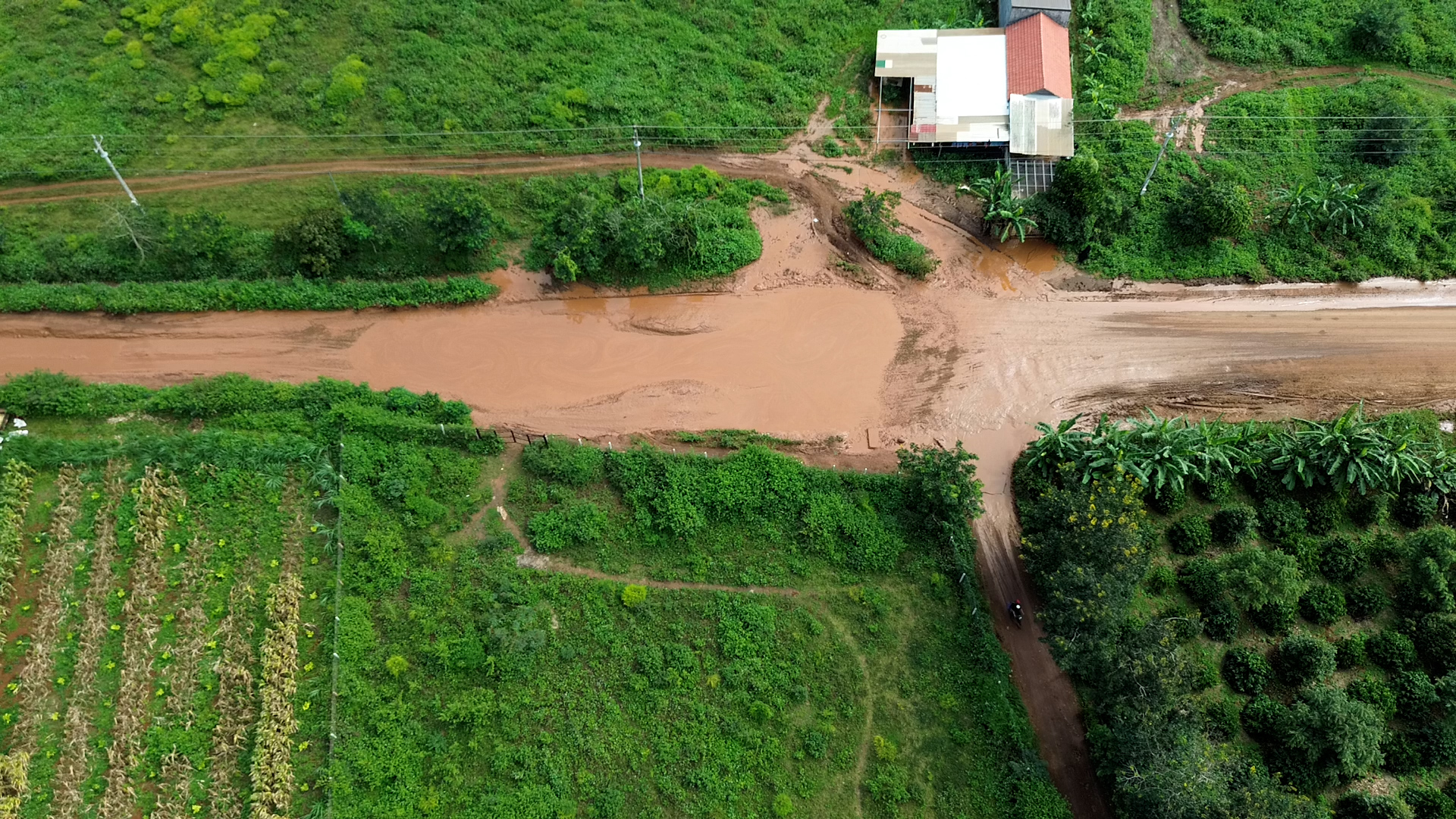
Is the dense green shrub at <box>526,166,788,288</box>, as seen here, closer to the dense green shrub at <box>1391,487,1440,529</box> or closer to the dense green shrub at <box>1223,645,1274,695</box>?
the dense green shrub at <box>1223,645,1274,695</box>

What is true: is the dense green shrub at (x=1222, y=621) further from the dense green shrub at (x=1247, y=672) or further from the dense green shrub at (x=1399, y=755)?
the dense green shrub at (x=1399, y=755)

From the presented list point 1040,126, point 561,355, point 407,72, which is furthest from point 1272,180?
point 407,72

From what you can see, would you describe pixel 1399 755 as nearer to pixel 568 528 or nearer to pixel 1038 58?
pixel 568 528

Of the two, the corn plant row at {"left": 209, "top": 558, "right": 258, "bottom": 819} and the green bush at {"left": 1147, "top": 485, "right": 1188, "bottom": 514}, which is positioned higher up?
the green bush at {"left": 1147, "top": 485, "right": 1188, "bottom": 514}

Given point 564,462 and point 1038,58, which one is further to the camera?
point 1038,58

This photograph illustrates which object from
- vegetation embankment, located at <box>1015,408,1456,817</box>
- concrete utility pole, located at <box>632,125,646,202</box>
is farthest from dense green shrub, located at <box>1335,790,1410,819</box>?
concrete utility pole, located at <box>632,125,646,202</box>
